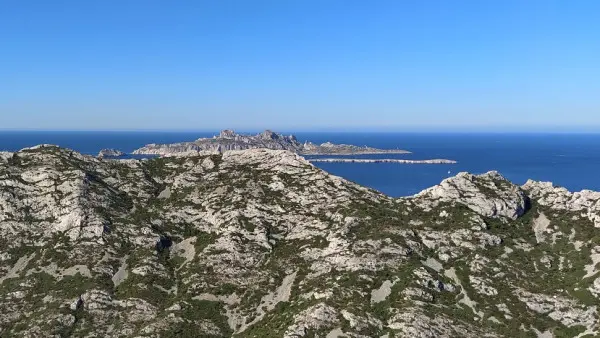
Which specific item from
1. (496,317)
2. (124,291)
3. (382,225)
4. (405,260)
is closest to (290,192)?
(382,225)

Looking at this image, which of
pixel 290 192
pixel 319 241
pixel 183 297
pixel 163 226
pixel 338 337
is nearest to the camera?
pixel 338 337

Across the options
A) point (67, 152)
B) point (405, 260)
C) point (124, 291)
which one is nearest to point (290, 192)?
point (405, 260)

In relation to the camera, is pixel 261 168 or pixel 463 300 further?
pixel 261 168

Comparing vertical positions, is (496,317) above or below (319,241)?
below

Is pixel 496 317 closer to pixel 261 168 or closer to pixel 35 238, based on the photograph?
pixel 261 168

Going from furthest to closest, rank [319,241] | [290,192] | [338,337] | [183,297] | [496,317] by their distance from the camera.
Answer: [290,192] < [319,241] < [183,297] < [496,317] < [338,337]

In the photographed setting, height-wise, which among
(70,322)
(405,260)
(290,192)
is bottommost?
(70,322)
